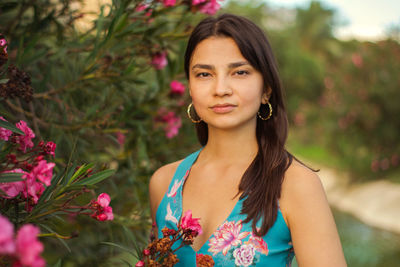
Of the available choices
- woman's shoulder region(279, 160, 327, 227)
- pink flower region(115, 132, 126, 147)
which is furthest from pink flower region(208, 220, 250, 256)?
pink flower region(115, 132, 126, 147)

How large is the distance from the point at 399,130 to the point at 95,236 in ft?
25.5

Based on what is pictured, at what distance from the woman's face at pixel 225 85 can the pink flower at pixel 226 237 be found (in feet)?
1.04

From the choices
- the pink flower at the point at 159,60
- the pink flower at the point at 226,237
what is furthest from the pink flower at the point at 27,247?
the pink flower at the point at 159,60

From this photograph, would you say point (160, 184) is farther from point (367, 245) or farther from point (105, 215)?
point (367, 245)

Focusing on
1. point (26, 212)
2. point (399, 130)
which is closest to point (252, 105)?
point (26, 212)

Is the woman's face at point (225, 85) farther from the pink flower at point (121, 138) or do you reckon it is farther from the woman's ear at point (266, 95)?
the pink flower at point (121, 138)

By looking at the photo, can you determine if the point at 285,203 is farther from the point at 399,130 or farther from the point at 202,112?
the point at 399,130

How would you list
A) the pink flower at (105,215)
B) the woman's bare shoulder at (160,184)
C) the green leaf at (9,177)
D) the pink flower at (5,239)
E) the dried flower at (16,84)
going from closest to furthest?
the pink flower at (5,239)
the green leaf at (9,177)
the pink flower at (105,215)
the dried flower at (16,84)
the woman's bare shoulder at (160,184)

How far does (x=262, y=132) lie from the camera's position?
1610 mm

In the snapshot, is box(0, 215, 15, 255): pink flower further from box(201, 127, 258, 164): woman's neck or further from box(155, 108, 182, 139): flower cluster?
box(155, 108, 182, 139): flower cluster

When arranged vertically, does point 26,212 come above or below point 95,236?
above

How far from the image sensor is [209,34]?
1516mm

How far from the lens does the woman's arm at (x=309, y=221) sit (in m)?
1.29

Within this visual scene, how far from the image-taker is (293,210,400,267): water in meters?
5.27
